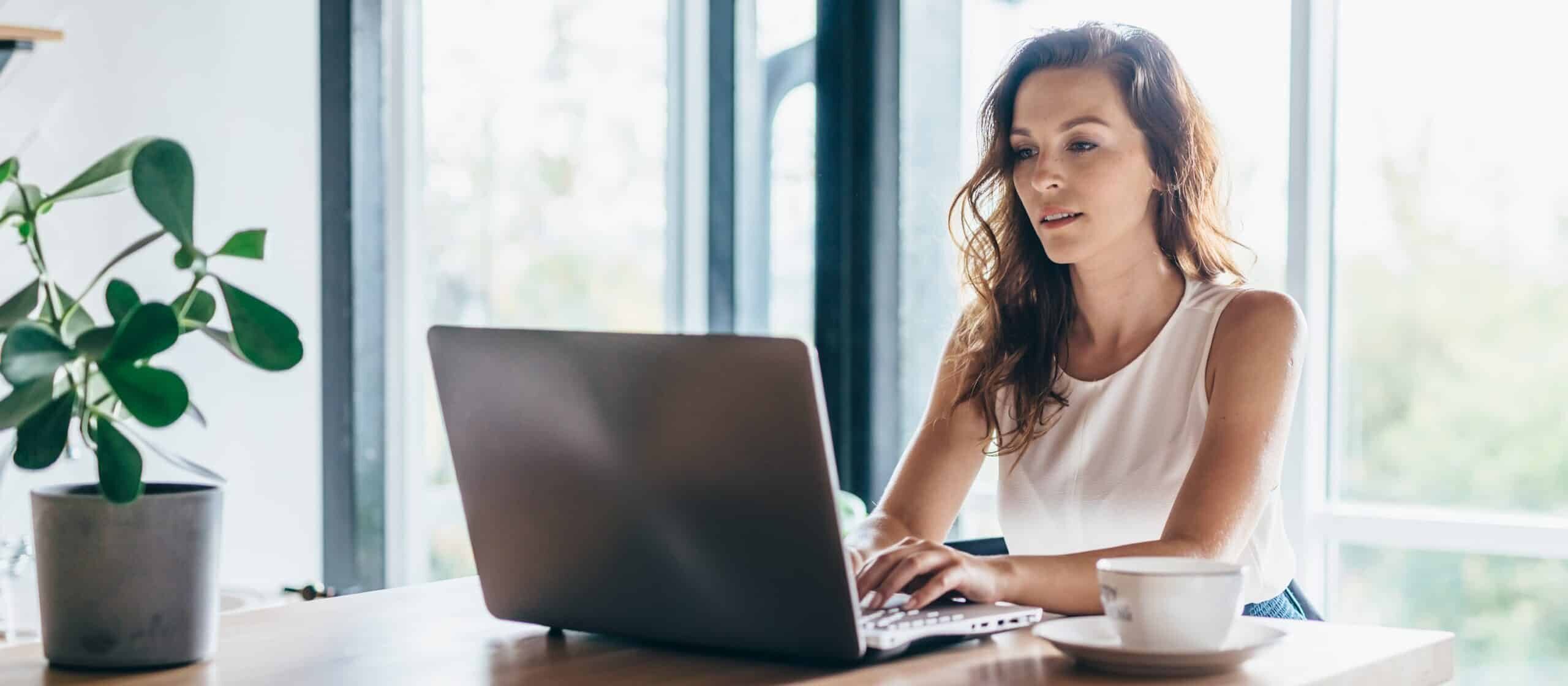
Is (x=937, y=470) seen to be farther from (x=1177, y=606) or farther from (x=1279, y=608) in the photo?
(x=1177, y=606)

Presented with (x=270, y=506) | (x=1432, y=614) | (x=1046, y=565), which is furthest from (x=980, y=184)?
(x=270, y=506)

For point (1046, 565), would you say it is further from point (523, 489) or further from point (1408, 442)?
point (1408, 442)

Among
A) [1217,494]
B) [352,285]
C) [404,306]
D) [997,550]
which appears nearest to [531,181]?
[404,306]

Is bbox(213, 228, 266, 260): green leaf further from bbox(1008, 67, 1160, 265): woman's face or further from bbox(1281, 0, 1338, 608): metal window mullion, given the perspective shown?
bbox(1281, 0, 1338, 608): metal window mullion

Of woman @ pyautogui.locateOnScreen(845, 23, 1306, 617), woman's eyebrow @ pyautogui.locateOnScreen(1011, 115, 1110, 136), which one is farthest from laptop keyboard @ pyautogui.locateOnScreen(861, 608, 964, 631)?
woman's eyebrow @ pyautogui.locateOnScreen(1011, 115, 1110, 136)

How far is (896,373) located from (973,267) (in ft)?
3.28

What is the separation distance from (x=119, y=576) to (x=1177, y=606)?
2.32ft

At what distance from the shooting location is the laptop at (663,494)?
3.09 feet

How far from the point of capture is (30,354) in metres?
0.94

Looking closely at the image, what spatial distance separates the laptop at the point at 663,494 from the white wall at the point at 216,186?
1.74 meters

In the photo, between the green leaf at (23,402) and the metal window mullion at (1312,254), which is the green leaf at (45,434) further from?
the metal window mullion at (1312,254)

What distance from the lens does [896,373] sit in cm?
290

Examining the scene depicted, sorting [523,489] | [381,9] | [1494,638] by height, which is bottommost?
[1494,638]

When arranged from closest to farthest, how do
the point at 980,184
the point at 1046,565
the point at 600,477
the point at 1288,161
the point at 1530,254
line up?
the point at 600,477, the point at 1046,565, the point at 980,184, the point at 1530,254, the point at 1288,161
